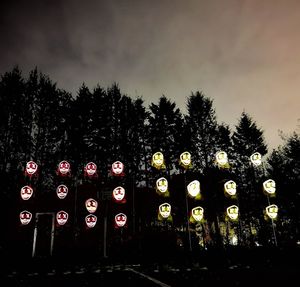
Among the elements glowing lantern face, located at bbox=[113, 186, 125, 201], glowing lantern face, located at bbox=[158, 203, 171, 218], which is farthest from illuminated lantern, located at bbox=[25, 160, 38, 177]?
glowing lantern face, located at bbox=[158, 203, 171, 218]

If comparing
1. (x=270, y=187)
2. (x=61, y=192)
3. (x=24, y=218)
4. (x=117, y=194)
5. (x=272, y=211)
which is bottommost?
(x=272, y=211)

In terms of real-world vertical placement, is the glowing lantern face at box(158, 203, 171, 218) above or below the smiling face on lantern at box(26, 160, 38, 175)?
below

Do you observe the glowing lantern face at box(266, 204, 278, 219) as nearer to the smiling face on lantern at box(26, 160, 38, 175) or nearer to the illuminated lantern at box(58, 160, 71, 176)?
the illuminated lantern at box(58, 160, 71, 176)

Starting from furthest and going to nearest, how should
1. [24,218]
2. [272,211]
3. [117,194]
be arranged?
[24,218]
[272,211]
[117,194]

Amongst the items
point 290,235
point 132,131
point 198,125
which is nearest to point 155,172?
point 132,131

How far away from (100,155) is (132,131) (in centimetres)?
518

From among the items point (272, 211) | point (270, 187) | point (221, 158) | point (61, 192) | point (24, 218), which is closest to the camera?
point (221, 158)

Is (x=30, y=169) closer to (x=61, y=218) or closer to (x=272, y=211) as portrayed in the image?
(x=61, y=218)

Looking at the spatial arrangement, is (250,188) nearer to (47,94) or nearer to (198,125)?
(198,125)

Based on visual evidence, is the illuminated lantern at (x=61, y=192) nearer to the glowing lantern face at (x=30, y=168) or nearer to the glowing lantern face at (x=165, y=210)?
the glowing lantern face at (x=30, y=168)

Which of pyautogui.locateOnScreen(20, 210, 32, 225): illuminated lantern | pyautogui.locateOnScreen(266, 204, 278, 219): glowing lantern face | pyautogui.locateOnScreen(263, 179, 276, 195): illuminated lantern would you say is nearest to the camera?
pyautogui.locateOnScreen(263, 179, 276, 195): illuminated lantern

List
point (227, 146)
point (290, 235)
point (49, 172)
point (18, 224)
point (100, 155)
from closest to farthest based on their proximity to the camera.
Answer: point (18, 224), point (49, 172), point (100, 155), point (290, 235), point (227, 146)

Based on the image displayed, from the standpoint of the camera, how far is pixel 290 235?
112 feet

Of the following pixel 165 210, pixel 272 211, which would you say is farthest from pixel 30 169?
pixel 272 211
